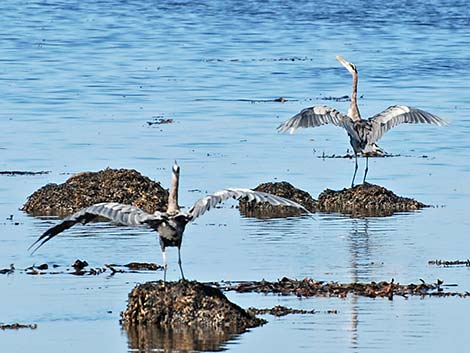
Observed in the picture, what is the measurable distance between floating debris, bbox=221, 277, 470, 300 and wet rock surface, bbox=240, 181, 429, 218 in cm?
502

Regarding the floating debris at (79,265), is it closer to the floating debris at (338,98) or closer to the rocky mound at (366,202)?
the rocky mound at (366,202)

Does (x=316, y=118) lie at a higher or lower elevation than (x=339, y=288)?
higher

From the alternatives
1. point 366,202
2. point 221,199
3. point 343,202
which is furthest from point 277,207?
point 221,199

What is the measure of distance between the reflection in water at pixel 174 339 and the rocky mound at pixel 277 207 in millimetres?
6692

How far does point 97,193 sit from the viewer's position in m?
19.5

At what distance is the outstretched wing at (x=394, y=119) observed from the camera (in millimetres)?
21562

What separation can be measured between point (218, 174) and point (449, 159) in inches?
160

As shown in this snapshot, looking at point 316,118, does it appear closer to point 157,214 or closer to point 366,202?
point 366,202

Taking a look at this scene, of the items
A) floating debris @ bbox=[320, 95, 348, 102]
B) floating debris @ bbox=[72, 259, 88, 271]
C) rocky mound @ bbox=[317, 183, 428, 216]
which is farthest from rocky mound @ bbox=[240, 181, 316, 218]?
floating debris @ bbox=[320, 95, 348, 102]

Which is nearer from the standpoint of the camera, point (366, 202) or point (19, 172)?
point (366, 202)

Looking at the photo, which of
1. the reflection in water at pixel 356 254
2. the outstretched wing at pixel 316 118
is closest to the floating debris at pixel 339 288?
the reflection in water at pixel 356 254

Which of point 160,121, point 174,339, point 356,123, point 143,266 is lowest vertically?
point 174,339

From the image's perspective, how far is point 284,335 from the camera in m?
12.3

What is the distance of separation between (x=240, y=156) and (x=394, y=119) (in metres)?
2.84
